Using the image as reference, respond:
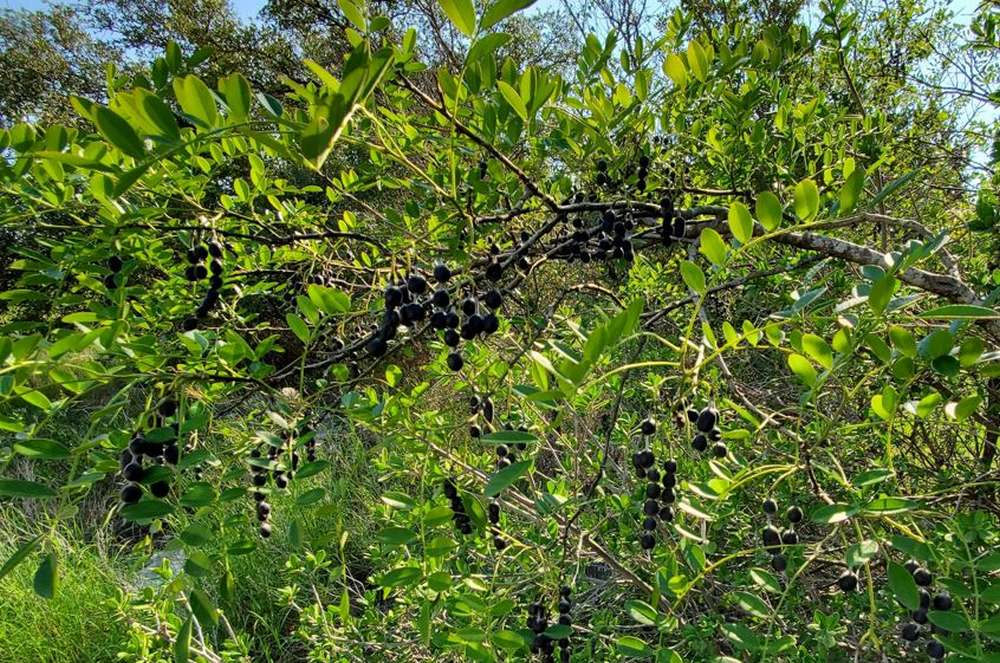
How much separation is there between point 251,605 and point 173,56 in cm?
327

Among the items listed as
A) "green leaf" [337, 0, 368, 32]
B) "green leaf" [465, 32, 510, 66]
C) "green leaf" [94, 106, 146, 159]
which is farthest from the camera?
"green leaf" [337, 0, 368, 32]

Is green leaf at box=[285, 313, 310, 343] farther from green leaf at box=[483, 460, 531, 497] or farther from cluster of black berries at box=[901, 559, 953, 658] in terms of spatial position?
cluster of black berries at box=[901, 559, 953, 658]

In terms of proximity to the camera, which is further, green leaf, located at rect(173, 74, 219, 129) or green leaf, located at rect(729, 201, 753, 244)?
green leaf, located at rect(729, 201, 753, 244)

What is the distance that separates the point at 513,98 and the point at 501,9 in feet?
0.71

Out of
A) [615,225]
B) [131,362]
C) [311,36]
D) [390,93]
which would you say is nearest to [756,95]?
[615,225]

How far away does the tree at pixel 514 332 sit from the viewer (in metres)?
0.67

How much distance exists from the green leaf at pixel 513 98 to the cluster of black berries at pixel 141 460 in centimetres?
60

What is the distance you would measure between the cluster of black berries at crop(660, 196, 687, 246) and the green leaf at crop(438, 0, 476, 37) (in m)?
0.68

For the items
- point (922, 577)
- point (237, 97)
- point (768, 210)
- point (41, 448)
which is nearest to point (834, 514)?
point (768, 210)

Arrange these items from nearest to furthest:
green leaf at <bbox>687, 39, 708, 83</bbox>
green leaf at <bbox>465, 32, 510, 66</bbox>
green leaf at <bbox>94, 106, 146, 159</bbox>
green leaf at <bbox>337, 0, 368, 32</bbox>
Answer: green leaf at <bbox>94, 106, 146, 159</bbox> → green leaf at <bbox>465, 32, 510, 66</bbox> → green leaf at <bbox>337, 0, 368, 32</bbox> → green leaf at <bbox>687, 39, 708, 83</bbox>

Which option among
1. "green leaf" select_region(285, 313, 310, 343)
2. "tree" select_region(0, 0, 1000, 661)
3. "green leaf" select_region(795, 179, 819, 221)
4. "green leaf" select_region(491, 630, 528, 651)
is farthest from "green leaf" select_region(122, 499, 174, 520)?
"green leaf" select_region(795, 179, 819, 221)

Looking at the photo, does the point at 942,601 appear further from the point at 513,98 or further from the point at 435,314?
the point at 513,98

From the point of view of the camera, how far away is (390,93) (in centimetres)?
120

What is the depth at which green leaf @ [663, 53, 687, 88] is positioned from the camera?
985 mm
